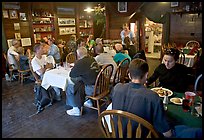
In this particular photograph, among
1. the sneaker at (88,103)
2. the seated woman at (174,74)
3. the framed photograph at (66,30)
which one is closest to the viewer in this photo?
the seated woman at (174,74)

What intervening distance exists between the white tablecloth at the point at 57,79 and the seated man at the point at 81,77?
0.10 meters

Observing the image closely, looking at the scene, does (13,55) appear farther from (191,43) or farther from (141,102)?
(191,43)

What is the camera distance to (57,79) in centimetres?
300

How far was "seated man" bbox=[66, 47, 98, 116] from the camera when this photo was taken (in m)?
2.71

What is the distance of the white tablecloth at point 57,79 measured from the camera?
2.94 meters

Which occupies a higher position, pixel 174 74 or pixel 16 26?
Answer: pixel 16 26

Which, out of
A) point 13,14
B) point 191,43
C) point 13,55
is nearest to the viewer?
point 13,55

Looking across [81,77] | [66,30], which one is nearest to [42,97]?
[81,77]

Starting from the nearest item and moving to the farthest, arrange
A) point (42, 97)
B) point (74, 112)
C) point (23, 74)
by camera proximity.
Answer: point (74, 112) < point (42, 97) < point (23, 74)

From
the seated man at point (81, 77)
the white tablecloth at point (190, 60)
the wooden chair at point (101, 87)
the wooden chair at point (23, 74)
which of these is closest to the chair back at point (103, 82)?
the wooden chair at point (101, 87)

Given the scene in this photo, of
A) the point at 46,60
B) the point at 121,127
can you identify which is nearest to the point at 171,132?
the point at 121,127

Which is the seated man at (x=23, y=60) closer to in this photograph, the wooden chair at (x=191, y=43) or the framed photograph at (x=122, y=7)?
the framed photograph at (x=122, y=7)

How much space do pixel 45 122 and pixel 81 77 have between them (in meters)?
0.88

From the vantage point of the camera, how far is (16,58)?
466 centimetres
